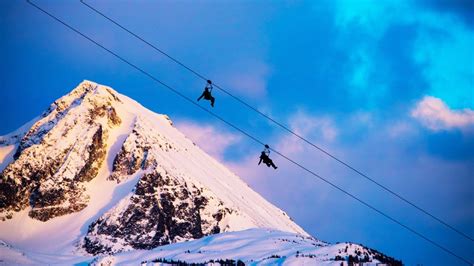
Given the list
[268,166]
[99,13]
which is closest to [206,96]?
[268,166]

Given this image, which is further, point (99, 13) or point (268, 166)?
point (268, 166)

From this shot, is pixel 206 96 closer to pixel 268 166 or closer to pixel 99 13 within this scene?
pixel 268 166

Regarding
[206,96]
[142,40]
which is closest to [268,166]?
[206,96]

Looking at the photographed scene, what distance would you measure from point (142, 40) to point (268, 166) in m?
23.1

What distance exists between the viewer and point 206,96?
69938mm

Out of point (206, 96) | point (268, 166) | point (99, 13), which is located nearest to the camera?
point (99, 13)

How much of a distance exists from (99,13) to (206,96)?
1664 centimetres

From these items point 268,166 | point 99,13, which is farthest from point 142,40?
point 268,166

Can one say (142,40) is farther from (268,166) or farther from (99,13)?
(268,166)

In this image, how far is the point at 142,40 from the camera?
5831cm

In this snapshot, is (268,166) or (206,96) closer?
(206,96)

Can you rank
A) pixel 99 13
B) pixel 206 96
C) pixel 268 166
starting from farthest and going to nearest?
pixel 268 166 < pixel 206 96 < pixel 99 13

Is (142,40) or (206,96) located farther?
(206,96)

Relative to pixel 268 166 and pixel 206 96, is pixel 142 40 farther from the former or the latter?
pixel 268 166
